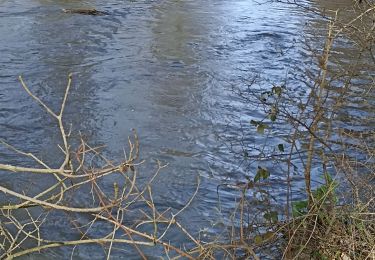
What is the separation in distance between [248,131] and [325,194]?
3755mm

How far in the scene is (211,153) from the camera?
7.06 m

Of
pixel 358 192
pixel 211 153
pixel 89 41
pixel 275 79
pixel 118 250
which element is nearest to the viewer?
pixel 358 192

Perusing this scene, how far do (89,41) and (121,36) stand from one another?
766 millimetres

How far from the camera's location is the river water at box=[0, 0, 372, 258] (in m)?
6.80

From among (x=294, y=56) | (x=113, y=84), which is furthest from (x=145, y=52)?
(x=294, y=56)

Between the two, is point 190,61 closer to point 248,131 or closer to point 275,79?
point 275,79

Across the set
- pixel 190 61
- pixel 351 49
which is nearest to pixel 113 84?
pixel 190 61

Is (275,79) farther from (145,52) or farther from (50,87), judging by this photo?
(50,87)

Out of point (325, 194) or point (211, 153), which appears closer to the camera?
point (325, 194)

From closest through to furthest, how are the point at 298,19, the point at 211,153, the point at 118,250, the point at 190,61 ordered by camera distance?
the point at 118,250 < the point at 211,153 < the point at 190,61 < the point at 298,19

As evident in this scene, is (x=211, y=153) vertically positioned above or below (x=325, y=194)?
below

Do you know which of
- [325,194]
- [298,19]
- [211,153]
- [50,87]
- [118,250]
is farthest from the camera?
[298,19]

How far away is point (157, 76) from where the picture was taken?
31.9 feet

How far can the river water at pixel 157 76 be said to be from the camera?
6801mm
